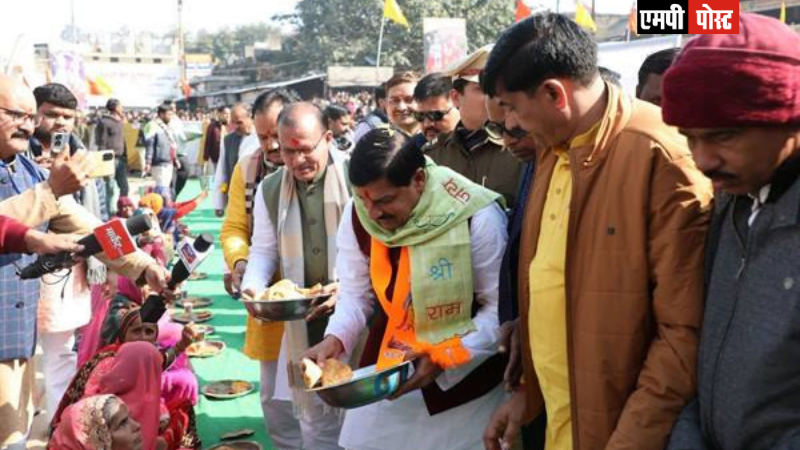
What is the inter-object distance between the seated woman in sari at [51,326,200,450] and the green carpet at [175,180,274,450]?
480 millimetres

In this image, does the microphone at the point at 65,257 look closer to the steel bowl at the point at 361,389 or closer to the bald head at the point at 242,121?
the steel bowl at the point at 361,389

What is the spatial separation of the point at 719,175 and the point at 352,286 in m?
1.44

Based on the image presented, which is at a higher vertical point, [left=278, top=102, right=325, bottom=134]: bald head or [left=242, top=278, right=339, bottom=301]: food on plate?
[left=278, top=102, right=325, bottom=134]: bald head

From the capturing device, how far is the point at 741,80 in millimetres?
1221

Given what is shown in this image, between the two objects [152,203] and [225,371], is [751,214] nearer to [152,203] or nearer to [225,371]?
[225,371]

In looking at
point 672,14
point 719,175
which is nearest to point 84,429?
point 719,175

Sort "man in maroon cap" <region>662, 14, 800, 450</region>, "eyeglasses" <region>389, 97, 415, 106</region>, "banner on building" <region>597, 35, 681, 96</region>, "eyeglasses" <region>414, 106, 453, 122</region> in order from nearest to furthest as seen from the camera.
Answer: "man in maroon cap" <region>662, 14, 800, 450</region>
"eyeglasses" <region>414, 106, 453, 122</region>
"eyeglasses" <region>389, 97, 415, 106</region>
"banner on building" <region>597, 35, 681, 96</region>

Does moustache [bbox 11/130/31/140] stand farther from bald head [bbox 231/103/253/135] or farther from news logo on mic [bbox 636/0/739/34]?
bald head [bbox 231/103/253/135]

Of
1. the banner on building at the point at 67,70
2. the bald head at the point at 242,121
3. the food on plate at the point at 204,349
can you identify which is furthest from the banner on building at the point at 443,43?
the food on plate at the point at 204,349

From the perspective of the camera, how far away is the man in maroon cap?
1.20 m

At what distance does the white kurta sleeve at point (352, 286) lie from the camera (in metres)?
2.41

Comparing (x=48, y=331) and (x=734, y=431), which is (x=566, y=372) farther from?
(x=48, y=331)

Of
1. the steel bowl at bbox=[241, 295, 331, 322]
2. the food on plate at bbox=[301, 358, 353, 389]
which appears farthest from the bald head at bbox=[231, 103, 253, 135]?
the food on plate at bbox=[301, 358, 353, 389]

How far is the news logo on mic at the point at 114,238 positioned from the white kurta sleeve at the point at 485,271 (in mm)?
1506
